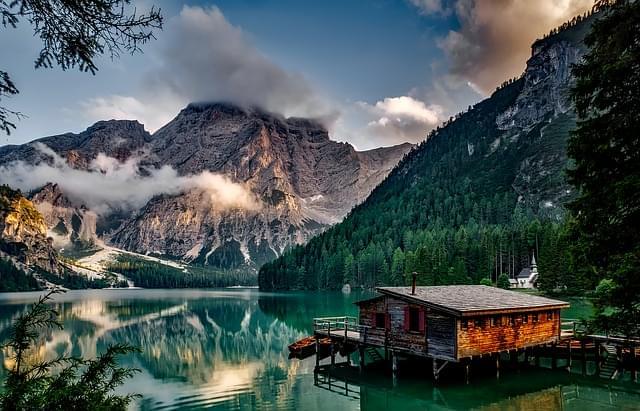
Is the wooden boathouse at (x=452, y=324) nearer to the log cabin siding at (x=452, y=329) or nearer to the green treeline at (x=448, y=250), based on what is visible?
the log cabin siding at (x=452, y=329)

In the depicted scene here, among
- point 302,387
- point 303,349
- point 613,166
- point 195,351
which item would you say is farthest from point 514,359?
point 195,351

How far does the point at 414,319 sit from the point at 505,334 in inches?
251

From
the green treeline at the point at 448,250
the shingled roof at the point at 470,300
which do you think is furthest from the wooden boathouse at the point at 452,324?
the green treeline at the point at 448,250

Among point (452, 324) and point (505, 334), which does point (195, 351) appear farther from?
point (505, 334)

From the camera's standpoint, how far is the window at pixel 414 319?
33.1 meters

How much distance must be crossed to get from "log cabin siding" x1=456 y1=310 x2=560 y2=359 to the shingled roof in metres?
0.71

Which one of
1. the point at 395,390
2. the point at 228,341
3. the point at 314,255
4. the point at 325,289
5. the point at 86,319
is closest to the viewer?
the point at 395,390

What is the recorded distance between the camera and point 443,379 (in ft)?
107

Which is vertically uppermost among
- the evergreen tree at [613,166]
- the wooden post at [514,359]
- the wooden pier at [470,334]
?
the evergreen tree at [613,166]

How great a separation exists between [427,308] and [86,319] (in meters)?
75.6

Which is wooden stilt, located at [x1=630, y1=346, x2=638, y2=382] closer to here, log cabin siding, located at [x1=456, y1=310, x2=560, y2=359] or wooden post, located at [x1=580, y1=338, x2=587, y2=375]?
wooden post, located at [x1=580, y1=338, x2=587, y2=375]

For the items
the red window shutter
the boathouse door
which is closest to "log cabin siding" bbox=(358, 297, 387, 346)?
the red window shutter

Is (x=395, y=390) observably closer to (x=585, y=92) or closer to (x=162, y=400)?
(x=162, y=400)

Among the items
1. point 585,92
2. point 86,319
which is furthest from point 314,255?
point 585,92
